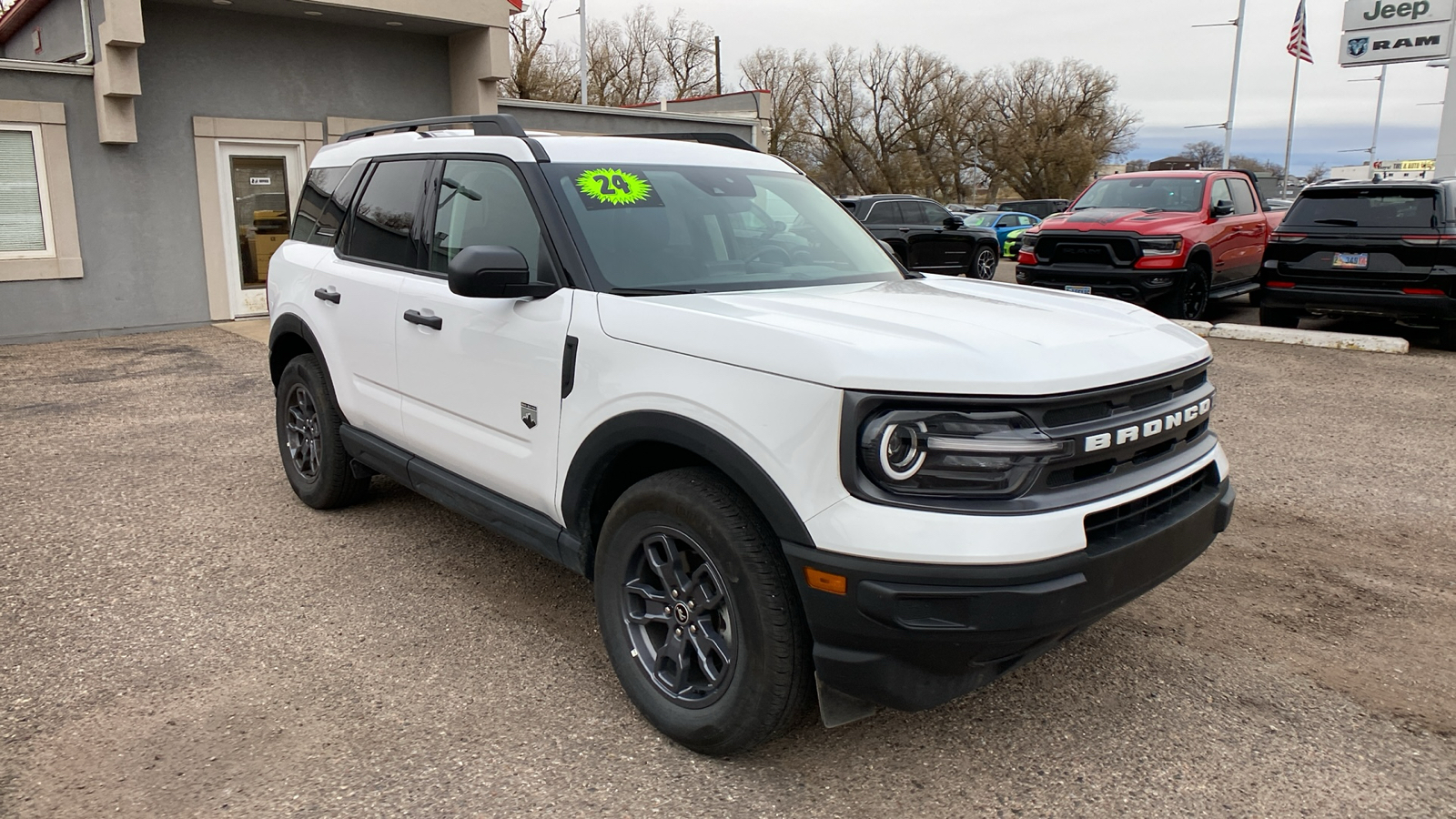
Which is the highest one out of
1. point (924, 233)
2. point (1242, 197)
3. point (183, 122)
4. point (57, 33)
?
point (57, 33)

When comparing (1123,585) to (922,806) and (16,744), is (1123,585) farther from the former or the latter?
(16,744)

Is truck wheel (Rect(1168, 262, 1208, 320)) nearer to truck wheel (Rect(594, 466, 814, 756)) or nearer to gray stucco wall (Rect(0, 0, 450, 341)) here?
truck wheel (Rect(594, 466, 814, 756))

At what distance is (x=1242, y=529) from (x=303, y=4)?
1186 centimetres

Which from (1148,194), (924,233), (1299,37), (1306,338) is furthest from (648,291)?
(1299,37)

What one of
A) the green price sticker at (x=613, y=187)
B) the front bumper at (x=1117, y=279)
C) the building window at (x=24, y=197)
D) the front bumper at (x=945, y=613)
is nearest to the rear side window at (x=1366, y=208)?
the front bumper at (x=1117, y=279)

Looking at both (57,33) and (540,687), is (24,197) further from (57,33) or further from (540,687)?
(540,687)

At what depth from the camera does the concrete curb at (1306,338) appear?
10.3 meters

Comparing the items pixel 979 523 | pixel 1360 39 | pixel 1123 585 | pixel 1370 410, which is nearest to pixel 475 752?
pixel 979 523

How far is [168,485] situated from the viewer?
583 cm

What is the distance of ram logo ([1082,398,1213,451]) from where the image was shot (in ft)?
8.44

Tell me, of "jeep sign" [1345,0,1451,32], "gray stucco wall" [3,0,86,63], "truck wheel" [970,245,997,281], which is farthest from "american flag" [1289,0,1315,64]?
"gray stucco wall" [3,0,86,63]

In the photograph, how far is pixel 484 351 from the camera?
11.7 feet

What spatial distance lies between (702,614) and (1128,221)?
33.9 feet

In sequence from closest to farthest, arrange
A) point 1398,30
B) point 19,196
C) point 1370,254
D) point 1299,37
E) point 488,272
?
1. point 488,272
2. point 1370,254
3. point 19,196
4. point 1398,30
5. point 1299,37
